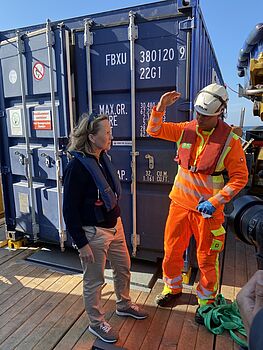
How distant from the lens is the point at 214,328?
224 centimetres

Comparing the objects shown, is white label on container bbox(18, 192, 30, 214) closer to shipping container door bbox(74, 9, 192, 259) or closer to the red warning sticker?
the red warning sticker

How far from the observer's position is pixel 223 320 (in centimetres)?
230

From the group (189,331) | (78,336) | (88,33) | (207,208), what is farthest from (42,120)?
(189,331)

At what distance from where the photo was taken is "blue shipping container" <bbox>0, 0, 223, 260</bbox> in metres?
2.62

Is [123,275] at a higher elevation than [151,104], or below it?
below

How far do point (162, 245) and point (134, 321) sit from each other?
0.84 m

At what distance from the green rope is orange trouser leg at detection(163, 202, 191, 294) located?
0.34 metres

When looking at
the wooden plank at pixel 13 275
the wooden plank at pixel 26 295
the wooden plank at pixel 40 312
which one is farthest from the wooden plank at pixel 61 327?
the wooden plank at pixel 13 275

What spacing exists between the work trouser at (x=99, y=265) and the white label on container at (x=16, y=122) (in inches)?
75.5

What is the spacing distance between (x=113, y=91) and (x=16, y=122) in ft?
4.30

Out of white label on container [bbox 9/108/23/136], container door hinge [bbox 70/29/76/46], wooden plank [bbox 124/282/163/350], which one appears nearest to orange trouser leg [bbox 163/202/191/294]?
wooden plank [bbox 124/282/163/350]

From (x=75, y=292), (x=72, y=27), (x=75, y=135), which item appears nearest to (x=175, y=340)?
(x=75, y=292)

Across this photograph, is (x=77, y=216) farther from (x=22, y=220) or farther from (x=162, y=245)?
(x=22, y=220)

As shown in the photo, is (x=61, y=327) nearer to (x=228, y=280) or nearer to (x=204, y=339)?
(x=204, y=339)
